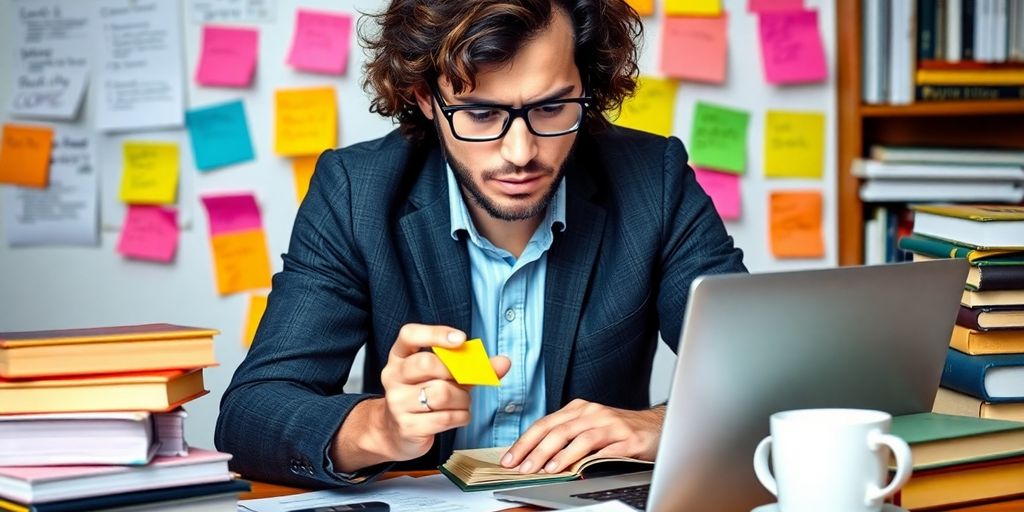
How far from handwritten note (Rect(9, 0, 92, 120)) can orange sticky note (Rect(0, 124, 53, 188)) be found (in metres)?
0.03

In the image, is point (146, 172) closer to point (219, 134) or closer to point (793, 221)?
point (219, 134)

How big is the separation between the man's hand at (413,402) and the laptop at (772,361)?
98 mm

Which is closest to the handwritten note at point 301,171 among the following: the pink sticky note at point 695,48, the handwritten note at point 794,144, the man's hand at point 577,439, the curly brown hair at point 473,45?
the curly brown hair at point 473,45

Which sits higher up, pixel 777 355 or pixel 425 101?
pixel 425 101

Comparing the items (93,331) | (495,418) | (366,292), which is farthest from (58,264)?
(93,331)

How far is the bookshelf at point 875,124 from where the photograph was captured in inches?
101

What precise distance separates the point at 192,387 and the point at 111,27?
1.52 m

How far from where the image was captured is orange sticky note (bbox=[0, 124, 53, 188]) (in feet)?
7.57

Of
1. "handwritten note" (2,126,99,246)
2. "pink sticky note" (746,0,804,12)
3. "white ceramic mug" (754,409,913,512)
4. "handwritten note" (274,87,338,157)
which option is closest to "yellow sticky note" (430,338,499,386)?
"white ceramic mug" (754,409,913,512)

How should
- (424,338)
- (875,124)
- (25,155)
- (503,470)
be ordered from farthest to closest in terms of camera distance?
1. (875,124)
2. (25,155)
3. (503,470)
4. (424,338)

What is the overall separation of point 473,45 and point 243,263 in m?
1.12

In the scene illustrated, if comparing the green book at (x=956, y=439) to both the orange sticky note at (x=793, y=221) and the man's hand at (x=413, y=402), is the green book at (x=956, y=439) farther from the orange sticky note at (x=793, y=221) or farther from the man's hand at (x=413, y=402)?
the orange sticky note at (x=793, y=221)

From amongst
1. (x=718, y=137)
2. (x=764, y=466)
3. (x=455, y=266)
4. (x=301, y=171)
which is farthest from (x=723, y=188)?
(x=764, y=466)

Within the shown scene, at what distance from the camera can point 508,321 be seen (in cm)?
159
